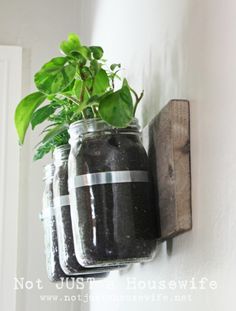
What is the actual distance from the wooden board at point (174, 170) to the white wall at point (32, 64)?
3.83ft

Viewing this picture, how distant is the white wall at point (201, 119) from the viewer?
0.71 metres

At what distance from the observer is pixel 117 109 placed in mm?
915

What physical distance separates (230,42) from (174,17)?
27 centimetres

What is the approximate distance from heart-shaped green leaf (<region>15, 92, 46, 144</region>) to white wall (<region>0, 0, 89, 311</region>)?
1.04m

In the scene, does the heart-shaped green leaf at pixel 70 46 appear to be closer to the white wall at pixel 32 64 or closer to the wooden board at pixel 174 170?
the wooden board at pixel 174 170

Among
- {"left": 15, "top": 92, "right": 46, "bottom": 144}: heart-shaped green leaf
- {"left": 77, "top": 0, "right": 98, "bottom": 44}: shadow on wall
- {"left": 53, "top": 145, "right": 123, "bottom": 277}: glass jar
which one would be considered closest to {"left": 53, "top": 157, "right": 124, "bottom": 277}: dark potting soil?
{"left": 53, "top": 145, "right": 123, "bottom": 277}: glass jar

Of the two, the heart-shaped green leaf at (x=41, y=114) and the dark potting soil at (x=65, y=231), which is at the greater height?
the heart-shaped green leaf at (x=41, y=114)

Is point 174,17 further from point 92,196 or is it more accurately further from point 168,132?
point 92,196

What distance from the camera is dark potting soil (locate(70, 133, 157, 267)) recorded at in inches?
35.5

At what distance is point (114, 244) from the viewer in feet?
2.95

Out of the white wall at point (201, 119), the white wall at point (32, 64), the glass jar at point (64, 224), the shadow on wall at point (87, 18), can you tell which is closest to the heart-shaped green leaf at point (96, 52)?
the white wall at point (201, 119)

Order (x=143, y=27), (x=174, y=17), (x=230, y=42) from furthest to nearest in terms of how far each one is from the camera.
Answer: (x=143, y=27)
(x=174, y=17)
(x=230, y=42)

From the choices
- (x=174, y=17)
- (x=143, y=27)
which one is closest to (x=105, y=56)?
(x=143, y=27)

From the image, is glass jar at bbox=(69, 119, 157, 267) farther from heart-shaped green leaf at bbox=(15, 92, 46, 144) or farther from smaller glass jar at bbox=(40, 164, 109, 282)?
smaller glass jar at bbox=(40, 164, 109, 282)
